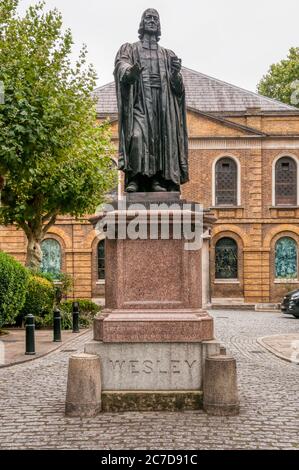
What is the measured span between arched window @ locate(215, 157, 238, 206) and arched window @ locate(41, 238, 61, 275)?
339 inches

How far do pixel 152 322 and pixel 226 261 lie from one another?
26712mm

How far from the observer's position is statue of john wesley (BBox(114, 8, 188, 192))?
805cm

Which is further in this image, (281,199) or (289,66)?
(289,66)

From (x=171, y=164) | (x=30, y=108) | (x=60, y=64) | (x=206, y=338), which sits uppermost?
(x=60, y=64)

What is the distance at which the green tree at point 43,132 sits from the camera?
551 inches

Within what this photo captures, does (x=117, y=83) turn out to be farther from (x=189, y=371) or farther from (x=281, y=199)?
(x=281, y=199)

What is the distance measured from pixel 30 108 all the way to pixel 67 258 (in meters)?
20.7

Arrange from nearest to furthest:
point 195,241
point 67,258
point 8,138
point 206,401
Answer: point 206,401 → point 195,241 → point 8,138 → point 67,258

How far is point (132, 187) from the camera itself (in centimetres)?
809

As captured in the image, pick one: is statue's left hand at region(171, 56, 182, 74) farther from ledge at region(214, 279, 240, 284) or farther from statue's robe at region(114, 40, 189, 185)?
ledge at region(214, 279, 240, 284)

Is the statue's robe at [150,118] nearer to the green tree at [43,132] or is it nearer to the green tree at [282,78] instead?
the green tree at [43,132]

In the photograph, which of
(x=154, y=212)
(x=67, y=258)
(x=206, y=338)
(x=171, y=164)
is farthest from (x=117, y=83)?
(x=67, y=258)

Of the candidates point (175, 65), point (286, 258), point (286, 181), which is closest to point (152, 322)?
point (175, 65)

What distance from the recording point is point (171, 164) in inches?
319
